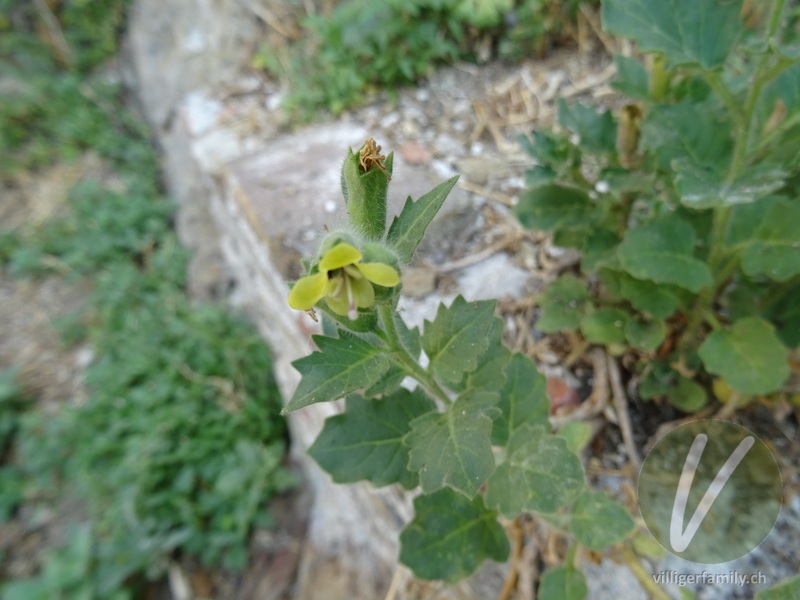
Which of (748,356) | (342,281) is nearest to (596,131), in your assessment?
(748,356)

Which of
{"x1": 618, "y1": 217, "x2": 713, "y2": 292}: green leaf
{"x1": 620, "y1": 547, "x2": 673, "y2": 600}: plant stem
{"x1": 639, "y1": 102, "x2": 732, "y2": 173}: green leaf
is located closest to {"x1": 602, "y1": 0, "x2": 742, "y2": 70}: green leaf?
{"x1": 639, "y1": 102, "x2": 732, "y2": 173}: green leaf

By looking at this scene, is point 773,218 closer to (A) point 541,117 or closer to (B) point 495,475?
(B) point 495,475

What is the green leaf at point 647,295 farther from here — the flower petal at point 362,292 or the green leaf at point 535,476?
the flower petal at point 362,292

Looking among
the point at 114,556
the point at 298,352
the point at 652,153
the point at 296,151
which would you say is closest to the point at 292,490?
the point at 114,556

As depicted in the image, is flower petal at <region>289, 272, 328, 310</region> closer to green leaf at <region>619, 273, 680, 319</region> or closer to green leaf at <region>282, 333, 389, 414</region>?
green leaf at <region>282, 333, 389, 414</region>

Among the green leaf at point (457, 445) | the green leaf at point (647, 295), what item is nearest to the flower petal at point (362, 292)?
the green leaf at point (457, 445)

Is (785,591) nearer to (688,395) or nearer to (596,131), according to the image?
(688,395)
